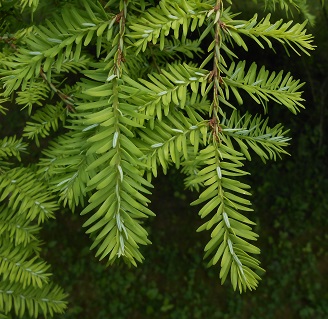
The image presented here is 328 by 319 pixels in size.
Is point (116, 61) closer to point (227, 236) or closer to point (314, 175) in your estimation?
point (227, 236)

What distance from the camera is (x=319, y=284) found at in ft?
7.80

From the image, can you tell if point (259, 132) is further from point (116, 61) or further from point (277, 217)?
point (277, 217)

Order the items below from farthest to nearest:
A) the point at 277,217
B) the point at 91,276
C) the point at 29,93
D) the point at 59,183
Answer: the point at 277,217
the point at 91,276
the point at 29,93
the point at 59,183

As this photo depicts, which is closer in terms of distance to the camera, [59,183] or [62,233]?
[59,183]

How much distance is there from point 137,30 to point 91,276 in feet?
6.83

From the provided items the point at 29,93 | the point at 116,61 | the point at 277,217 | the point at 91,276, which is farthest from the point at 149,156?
the point at 277,217

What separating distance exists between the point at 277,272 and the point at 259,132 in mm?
1963

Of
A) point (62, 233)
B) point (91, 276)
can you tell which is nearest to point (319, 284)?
point (91, 276)

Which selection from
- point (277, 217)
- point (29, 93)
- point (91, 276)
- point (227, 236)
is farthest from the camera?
point (277, 217)

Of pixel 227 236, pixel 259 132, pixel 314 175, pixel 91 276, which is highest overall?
pixel 259 132

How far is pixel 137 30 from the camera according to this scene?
51 centimetres

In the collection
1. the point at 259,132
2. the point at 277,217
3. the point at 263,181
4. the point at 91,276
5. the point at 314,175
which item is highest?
the point at 259,132

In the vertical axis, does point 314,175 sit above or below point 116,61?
below

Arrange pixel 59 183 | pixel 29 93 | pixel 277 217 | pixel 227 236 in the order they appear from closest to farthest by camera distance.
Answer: pixel 227 236, pixel 59 183, pixel 29 93, pixel 277 217
